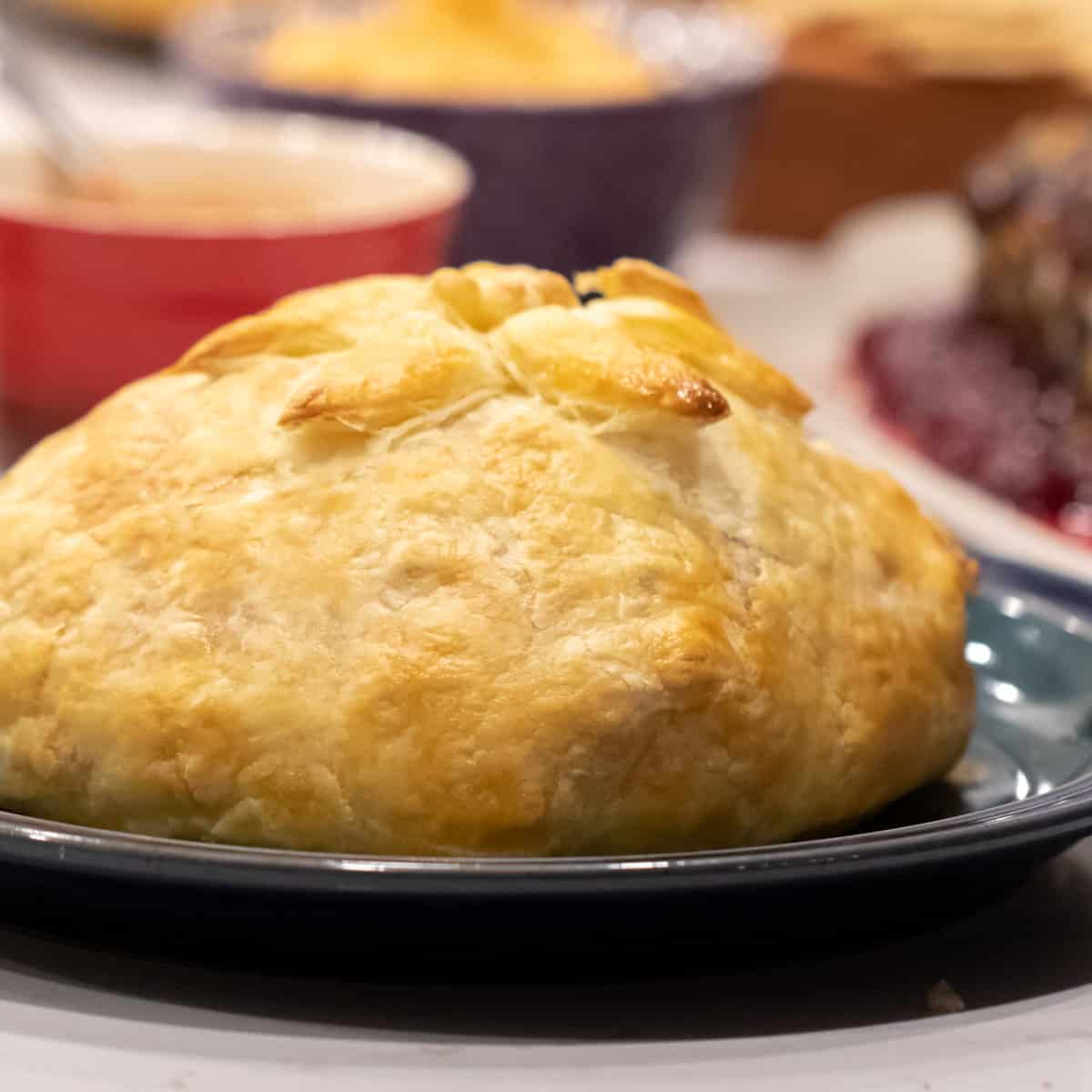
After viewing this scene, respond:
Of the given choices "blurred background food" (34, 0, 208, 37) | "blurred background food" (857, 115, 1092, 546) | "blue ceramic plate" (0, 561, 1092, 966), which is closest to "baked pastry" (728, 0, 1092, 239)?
"blurred background food" (857, 115, 1092, 546)

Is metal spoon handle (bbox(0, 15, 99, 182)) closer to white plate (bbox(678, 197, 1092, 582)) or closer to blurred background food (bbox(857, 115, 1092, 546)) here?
white plate (bbox(678, 197, 1092, 582))

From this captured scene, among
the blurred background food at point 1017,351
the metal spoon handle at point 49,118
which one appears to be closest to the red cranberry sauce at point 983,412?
the blurred background food at point 1017,351

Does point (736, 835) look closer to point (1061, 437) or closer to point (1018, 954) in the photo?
point (1018, 954)

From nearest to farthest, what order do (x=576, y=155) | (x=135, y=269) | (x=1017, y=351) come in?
(x=135, y=269), (x=576, y=155), (x=1017, y=351)

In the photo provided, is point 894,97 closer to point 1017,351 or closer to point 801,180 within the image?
point 801,180

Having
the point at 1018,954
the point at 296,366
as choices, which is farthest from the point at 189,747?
the point at 1018,954

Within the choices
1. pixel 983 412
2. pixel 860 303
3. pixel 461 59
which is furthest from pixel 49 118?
pixel 860 303

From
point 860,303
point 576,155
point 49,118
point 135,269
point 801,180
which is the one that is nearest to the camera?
point 135,269
